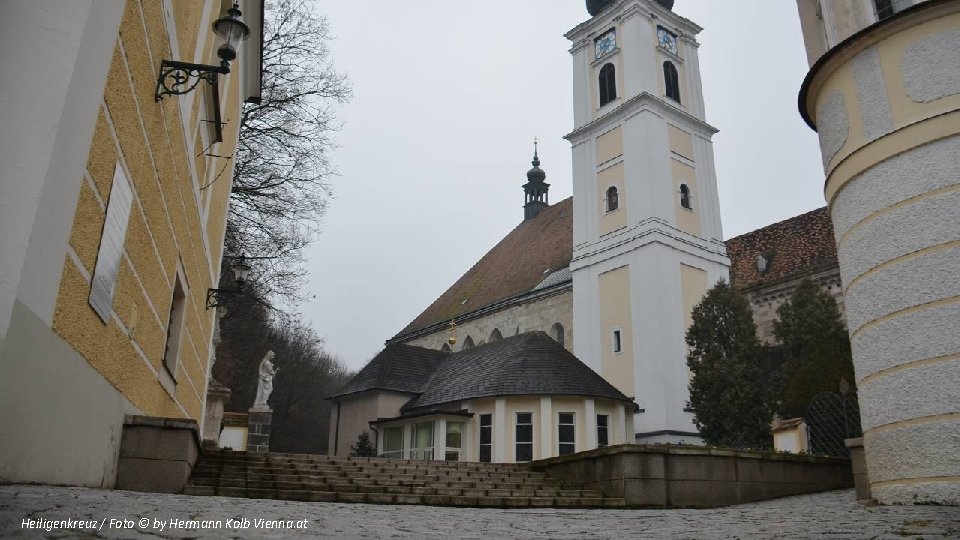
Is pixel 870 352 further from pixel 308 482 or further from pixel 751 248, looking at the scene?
pixel 751 248

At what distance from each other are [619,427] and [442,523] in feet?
67.4

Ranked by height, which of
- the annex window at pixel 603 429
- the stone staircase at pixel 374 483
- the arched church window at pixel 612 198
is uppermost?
the arched church window at pixel 612 198

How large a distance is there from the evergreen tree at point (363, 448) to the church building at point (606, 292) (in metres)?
0.67

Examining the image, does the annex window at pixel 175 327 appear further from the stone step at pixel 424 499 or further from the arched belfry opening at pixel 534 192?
the arched belfry opening at pixel 534 192

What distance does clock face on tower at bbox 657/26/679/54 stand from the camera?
38062 mm

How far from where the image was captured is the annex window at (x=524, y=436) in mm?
23859

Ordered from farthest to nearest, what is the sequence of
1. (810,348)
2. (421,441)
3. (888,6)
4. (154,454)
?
(421,441) < (810,348) < (888,6) < (154,454)

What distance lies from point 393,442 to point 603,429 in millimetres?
7890

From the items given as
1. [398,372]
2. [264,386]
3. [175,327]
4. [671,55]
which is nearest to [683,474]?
[175,327]

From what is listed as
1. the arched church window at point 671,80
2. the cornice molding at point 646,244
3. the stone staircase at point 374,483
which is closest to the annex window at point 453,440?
the stone staircase at point 374,483

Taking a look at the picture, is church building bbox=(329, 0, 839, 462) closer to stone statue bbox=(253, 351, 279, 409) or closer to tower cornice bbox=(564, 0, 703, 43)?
tower cornice bbox=(564, 0, 703, 43)

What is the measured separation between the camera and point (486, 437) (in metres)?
24.8

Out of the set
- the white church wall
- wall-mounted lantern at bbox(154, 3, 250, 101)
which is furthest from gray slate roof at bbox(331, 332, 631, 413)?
wall-mounted lantern at bbox(154, 3, 250, 101)

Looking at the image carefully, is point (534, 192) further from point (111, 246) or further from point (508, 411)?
point (111, 246)
